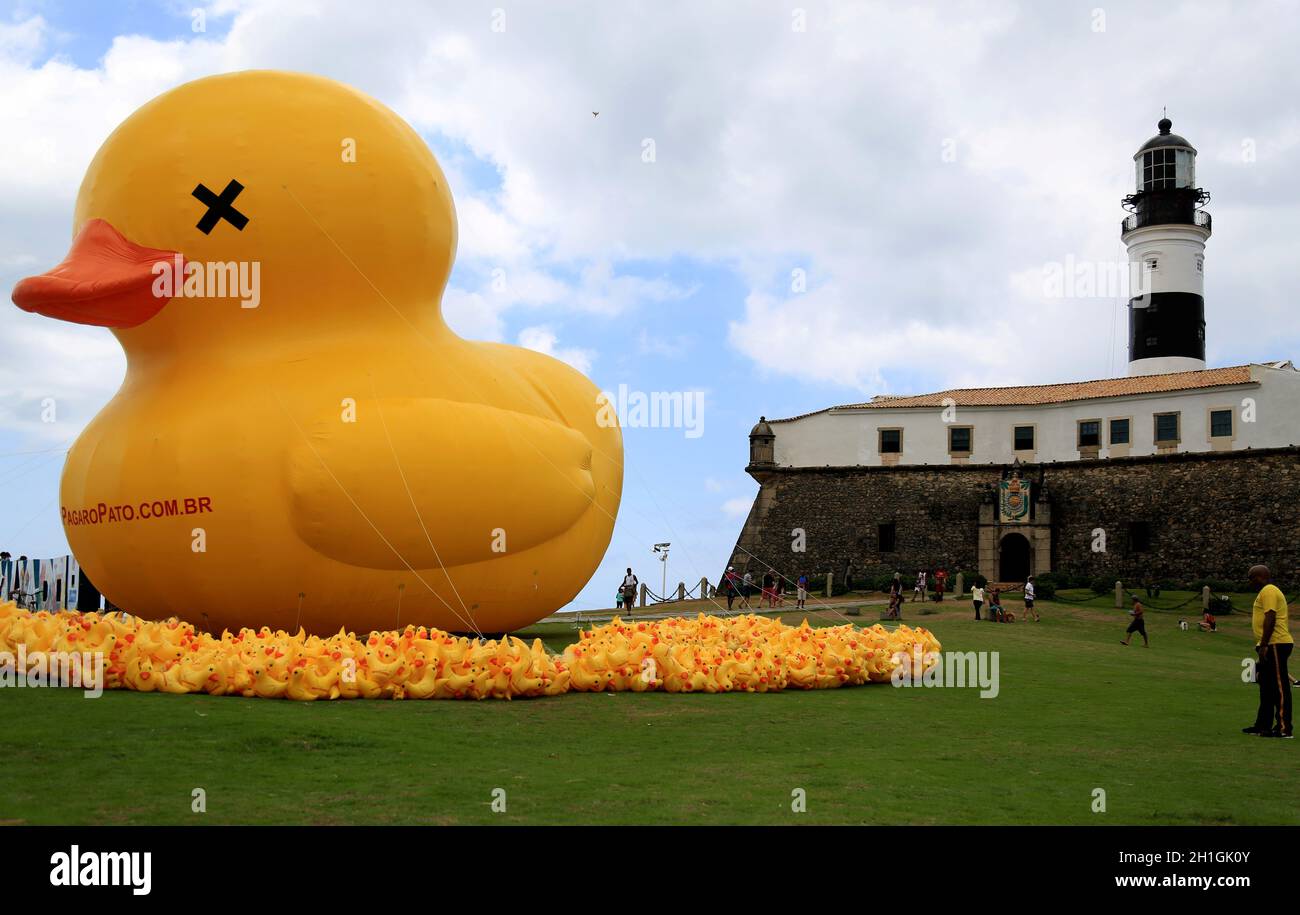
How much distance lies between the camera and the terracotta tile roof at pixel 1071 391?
40031 millimetres

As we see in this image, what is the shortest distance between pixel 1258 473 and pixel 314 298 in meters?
33.7

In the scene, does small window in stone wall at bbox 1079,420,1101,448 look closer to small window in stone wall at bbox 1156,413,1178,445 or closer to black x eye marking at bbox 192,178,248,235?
small window in stone wall at bbox 1156,413,1178,445

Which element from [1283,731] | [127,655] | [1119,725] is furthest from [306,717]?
[1283,731]

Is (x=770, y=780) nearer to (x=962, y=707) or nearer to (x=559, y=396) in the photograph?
(x=962, y=707)

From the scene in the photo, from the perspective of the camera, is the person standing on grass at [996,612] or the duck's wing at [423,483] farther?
the person standing on grass at [996,612]

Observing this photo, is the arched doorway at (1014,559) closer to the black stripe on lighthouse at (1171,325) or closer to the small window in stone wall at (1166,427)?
A: the small window in stone wall at (1166,427)

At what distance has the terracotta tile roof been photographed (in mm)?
40031

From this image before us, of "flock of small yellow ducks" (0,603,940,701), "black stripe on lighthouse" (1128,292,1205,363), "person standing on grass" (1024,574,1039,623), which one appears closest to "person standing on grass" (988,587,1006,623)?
"person standing on grass" (1024,574,1039,623)

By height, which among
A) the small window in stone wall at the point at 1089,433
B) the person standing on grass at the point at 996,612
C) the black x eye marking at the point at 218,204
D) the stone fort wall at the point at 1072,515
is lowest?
the person standing on grass at the point at 996,612

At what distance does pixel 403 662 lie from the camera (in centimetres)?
1225

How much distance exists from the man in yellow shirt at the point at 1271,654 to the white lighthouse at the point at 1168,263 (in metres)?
36.5

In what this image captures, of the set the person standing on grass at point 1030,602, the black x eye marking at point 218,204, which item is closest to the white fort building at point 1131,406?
the person standing on grass at point 1030,602

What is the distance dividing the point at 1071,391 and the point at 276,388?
3585 centimetres
